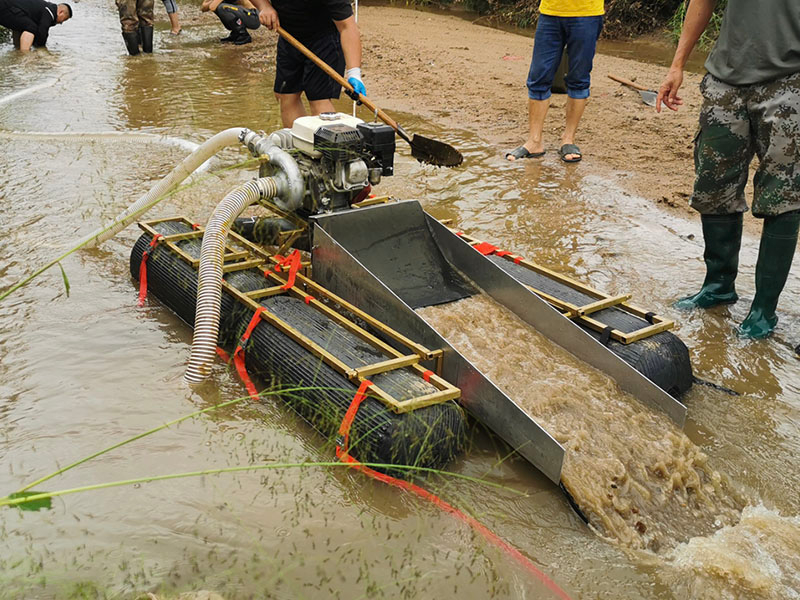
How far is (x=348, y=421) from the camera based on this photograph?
316 cm

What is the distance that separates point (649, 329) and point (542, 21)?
13.2 feet

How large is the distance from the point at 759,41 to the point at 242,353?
124 inches

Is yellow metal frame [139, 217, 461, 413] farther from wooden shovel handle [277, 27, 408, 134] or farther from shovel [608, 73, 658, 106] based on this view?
shovel [608, 73, 658, 106]

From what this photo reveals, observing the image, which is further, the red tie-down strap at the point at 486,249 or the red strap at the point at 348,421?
the red tie-down strap at the point at 486,249

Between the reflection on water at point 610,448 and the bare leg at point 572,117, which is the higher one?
the bare leg at point 572,117

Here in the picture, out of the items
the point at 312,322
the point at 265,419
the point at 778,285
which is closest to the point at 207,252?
the point at 312,322

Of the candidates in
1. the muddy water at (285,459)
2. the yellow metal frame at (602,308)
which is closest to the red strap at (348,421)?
the muddy water at (285,459)

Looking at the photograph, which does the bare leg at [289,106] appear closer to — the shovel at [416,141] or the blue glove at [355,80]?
the shovel at [416,141]

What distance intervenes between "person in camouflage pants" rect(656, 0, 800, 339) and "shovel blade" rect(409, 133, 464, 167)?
143cm

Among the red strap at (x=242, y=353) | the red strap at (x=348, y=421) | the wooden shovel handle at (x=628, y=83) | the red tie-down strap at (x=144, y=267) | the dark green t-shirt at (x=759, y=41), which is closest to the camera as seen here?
the red strap at (x=348, y=421)

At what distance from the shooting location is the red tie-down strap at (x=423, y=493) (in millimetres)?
2756

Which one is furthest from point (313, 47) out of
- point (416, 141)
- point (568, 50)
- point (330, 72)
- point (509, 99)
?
point (509, 99)

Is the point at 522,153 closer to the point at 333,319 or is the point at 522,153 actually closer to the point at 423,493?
the point at 333,319

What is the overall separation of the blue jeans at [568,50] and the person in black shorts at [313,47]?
6.69 feet
